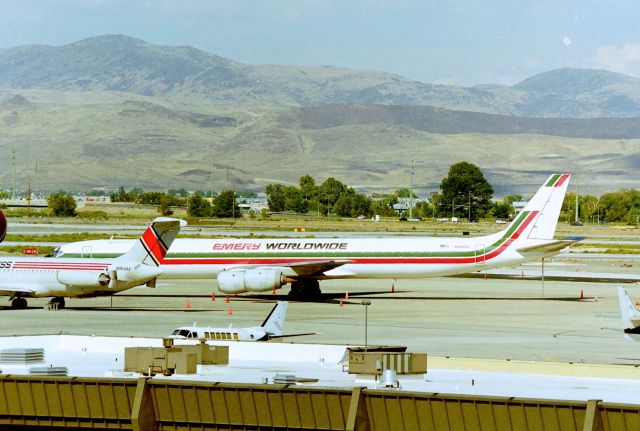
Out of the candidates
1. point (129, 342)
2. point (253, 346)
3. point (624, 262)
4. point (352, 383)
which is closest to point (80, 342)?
point (129, 342)

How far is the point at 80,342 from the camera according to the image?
3638 cm

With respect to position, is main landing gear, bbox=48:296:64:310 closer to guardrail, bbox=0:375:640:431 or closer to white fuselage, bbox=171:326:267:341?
white fuselage, bbox=171:326:267:341

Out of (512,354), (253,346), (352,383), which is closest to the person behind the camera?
(352,383)

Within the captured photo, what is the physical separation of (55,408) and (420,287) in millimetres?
65754

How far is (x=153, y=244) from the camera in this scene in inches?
2562

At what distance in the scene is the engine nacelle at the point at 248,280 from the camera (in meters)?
71.3

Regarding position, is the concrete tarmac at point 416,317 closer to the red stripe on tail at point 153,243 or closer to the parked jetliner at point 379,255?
the parked jetliner at point 379,255

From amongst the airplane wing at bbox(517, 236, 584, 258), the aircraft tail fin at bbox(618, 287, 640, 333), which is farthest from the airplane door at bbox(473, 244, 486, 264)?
the aircraft tail fin at bbox(618, 287, 640, 333)

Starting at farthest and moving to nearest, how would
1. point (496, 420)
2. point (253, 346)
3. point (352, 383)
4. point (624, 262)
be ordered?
1. point (624, 262)
2. point (253, 346)
3. point (352, 383)
4. point (496, 420)

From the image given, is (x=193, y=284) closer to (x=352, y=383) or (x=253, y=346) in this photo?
(x=253, y=346)

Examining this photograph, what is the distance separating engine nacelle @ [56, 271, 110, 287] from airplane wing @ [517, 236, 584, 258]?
1033 inches

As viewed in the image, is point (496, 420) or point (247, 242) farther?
point (247, 242)

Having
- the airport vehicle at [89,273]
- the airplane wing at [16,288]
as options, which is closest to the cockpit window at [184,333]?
the airport vehicle at [89,273]

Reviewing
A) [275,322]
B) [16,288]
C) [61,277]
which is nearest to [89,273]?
[61,277]
